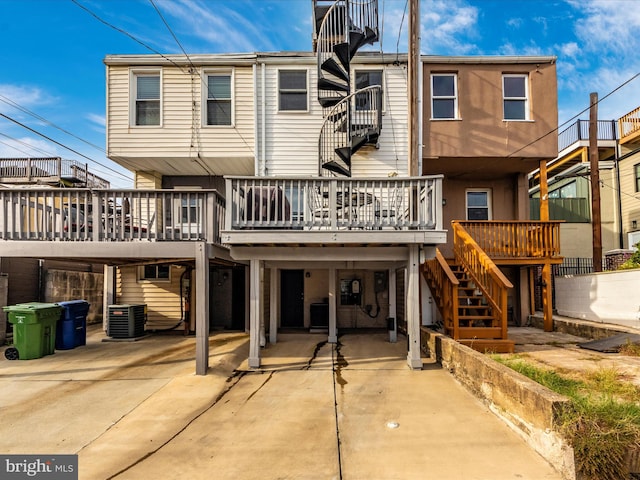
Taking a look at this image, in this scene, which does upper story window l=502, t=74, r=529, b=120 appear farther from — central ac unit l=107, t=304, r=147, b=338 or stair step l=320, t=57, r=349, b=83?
central ac unit l=107, t=304, r=147, b=338

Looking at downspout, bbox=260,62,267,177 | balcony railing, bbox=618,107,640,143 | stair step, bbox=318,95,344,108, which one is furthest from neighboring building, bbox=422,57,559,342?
balcony railing, bbox=618,107,640,143

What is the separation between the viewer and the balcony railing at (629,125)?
14977 mm

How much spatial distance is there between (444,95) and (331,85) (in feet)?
9.78

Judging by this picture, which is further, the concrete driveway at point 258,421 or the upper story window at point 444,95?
the upper story window at point 444,95

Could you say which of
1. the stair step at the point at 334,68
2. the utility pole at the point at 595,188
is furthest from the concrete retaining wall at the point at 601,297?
the stair step at the point at 334,68

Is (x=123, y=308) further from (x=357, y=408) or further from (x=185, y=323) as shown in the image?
(x=357, y=408)

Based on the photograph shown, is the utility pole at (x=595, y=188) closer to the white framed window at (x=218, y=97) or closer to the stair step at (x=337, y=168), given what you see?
the stair step at (x=337, y=168)

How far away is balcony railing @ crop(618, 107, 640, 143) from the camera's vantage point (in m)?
15.0

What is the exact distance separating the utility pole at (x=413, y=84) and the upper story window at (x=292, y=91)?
321 centimetres

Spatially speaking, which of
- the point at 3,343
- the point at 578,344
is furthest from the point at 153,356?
the point at 578,344

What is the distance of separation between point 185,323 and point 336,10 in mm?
8336

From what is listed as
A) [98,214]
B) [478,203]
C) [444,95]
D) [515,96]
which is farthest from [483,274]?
[98,214]

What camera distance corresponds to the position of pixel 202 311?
5.85m

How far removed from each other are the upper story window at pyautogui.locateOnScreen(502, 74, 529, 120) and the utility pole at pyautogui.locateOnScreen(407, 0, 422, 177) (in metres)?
3.75
